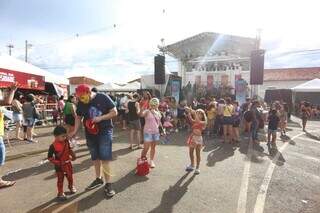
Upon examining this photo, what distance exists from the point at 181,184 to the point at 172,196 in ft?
2.74

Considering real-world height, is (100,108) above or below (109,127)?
above

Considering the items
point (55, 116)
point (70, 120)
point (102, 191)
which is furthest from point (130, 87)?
point (102, 191)

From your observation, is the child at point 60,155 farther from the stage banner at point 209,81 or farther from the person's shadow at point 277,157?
the stage banner at point 209,81

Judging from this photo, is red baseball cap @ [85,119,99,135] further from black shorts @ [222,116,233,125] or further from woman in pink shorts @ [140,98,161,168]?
black shorts @ [222,116,233,125]

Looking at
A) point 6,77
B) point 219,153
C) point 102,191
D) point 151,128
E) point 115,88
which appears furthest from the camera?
point 115,88

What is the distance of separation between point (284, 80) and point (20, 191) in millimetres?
56101

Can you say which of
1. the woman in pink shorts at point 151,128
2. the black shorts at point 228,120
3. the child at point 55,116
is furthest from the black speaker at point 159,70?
the woman in pink shorts at point 151,128

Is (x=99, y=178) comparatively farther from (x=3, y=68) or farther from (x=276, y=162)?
(x=3, y=68)

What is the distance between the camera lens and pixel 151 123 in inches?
318

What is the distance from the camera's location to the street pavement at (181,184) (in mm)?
5641

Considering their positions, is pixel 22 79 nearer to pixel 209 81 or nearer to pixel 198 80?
pixel 198 80

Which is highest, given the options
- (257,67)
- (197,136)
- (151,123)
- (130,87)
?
(257,67)

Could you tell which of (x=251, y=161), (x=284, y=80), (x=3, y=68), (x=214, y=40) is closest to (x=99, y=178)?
(x=251, y=161)

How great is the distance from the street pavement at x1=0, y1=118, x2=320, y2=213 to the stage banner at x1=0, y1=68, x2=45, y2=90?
821cm
